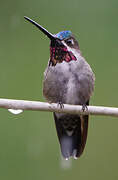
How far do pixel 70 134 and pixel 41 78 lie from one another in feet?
2.91

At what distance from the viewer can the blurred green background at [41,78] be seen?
2402 millimetres

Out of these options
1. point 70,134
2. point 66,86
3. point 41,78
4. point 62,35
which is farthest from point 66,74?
point 41,78

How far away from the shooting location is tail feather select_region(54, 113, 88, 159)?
5.67ft

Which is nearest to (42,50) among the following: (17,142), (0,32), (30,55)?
(30,55)

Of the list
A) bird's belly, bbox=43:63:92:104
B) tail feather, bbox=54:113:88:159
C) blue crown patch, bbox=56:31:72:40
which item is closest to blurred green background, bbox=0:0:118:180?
tail feather, bbox=54:113:88:159

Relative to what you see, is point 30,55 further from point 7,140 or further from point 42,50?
point 7,140

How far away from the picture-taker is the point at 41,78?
2.57 meters

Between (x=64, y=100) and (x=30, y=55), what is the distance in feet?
3.64

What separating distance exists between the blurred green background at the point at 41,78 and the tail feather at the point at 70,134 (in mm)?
617

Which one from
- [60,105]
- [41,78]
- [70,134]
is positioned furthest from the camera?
[41,78]

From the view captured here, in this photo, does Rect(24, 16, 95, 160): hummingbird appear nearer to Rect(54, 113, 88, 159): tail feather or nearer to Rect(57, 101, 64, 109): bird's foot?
Rect(57, 101, 64, 109): bird's foot

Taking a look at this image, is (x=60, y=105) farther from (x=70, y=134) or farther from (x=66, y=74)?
(x=70, y=134)

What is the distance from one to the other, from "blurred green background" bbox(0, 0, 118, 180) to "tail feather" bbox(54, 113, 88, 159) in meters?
0.62
